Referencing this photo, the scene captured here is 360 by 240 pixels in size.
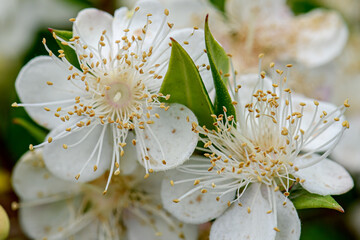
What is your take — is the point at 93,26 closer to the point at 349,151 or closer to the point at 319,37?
the point at 319,37

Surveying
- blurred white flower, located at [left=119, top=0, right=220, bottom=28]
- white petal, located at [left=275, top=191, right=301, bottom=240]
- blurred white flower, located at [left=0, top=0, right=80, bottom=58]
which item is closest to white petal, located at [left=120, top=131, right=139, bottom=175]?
white petal, located at [left=275, top=191, right=301, bottom=240]

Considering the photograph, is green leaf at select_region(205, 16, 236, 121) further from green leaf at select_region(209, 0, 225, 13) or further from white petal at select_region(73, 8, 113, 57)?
green leaf at select_region(209, 0, 225, 13)

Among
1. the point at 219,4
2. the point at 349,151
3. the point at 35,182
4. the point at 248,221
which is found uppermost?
the point at 219,4

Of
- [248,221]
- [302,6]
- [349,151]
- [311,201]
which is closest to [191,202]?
[248,221]

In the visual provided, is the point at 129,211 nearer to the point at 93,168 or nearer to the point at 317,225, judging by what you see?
the point at 93,168

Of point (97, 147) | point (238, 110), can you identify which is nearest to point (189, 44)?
point (238, 110)

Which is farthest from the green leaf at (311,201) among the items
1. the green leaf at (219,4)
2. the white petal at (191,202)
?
the green leaf at (219,4)
